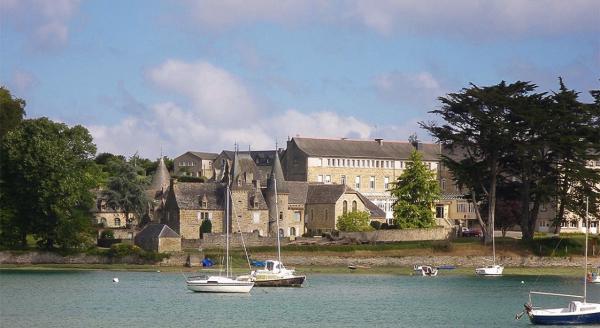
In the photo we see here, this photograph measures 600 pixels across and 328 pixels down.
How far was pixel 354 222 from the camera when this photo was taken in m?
105

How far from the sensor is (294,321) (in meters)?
56.2

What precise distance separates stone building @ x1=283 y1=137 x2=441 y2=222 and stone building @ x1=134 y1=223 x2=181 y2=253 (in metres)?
37.5

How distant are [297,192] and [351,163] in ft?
72.4

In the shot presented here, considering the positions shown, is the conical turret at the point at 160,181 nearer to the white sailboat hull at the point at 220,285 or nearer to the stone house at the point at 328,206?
the stone house at the point at 328,206

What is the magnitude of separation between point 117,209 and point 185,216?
39.4ft

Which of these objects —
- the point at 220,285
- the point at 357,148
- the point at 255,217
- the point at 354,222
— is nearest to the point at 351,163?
the point at 357,148

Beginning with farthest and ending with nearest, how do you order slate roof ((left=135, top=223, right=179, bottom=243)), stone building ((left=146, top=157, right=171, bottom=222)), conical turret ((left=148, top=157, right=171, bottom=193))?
conical turret ((left=148, top=157, right=171, bottom=193)) < stone building ((left=146, top=157, right=171, bottom=222)) < slate roof ((left=135, top=223, right=179, bottom=243))

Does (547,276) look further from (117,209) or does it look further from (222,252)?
(117,209)

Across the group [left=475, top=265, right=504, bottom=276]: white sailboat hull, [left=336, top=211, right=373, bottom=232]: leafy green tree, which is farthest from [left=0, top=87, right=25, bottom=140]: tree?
[left=475, top=265, right=504, bottom=276]: white sailboat hull

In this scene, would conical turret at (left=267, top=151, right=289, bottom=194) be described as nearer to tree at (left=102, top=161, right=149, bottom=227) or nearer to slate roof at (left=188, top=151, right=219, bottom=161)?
tree at (left=102, top=161, right=149, bottom=227)

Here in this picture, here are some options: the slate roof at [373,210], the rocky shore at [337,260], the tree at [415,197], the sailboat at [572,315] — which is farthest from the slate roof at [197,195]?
the sailboat at [572,315]

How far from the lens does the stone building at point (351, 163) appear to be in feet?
429

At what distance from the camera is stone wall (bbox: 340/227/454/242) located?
9750 centimetres

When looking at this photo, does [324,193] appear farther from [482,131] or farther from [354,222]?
[482,131]
